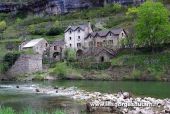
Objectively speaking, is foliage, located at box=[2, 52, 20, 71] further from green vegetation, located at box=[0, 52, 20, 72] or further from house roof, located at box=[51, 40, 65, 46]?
house roof, located at box=[51, 40, 65, 46]

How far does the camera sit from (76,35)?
115 meters

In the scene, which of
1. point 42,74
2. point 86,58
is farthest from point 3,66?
point 86,58

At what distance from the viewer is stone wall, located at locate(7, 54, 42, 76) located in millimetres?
95125

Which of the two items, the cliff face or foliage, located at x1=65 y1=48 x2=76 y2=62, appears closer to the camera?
foliage, located at x1=65 y1=48 x2=76 y2=62

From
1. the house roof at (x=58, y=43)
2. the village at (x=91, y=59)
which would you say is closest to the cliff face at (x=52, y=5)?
the village at (x=91, y=59)

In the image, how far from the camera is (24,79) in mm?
92250

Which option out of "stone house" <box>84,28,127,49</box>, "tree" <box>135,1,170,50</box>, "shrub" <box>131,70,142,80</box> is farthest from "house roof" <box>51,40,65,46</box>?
"shrub" <box>131,70,142,80</box>

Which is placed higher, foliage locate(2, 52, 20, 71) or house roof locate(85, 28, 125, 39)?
house roof locate(85, 28, 125, 39)

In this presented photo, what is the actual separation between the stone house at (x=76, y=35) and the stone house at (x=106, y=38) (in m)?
1.38

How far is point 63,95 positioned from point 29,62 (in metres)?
39.1

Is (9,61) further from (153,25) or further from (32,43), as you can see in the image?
(153,25)

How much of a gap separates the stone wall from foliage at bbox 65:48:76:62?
7235 millimetres

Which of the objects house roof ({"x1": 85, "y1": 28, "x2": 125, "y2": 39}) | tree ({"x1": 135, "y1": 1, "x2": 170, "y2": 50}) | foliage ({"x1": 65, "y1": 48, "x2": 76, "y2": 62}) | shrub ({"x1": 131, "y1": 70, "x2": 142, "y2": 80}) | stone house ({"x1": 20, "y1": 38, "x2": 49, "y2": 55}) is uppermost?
tree ({"x1": 135, "y1": 1, "x2": 170, "y2": 50})

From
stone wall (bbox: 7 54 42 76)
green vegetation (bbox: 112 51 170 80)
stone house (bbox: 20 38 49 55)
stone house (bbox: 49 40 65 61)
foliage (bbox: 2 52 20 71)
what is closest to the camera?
green vegetation (bbox: 112 51 170 80)
